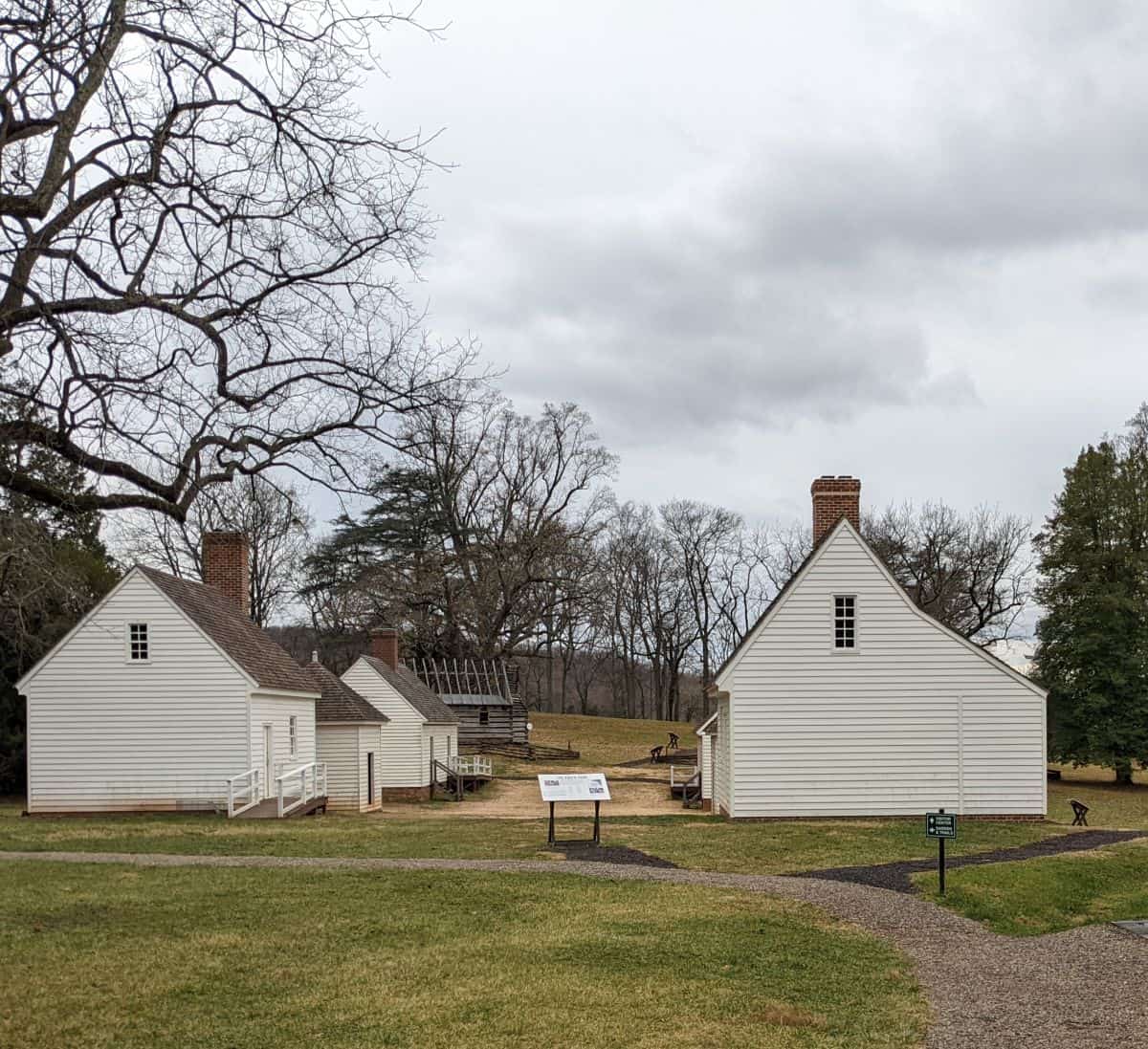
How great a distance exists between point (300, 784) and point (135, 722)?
199 inches

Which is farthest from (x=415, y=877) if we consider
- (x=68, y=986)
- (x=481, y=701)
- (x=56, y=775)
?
(x=481, y=701)

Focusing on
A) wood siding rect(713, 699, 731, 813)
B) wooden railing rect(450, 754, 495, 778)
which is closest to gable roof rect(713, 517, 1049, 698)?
wood siding rect(713, 699, 731, 813)

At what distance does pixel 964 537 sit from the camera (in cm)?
7225

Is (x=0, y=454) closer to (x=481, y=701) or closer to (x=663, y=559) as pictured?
(x=481, y=701)

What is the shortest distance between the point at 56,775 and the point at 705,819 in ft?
52.5

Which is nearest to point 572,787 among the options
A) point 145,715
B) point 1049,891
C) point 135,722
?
point 1049,891

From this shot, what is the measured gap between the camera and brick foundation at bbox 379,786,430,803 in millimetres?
45594

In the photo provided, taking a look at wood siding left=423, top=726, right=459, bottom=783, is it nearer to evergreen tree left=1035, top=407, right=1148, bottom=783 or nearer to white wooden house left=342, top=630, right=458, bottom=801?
white wooden house left=342, top=630, right=458, bottom=801

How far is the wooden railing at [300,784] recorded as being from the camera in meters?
32.5

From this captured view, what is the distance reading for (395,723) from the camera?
4578cm

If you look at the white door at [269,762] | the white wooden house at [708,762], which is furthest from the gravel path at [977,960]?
the white wooden house at [708,762]

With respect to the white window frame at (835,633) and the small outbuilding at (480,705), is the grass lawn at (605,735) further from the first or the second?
the white window frame at (835,633)

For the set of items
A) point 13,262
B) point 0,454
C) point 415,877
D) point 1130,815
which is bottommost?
point 1130,815

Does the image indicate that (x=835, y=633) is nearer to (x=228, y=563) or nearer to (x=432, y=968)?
(x=228, y=563)
